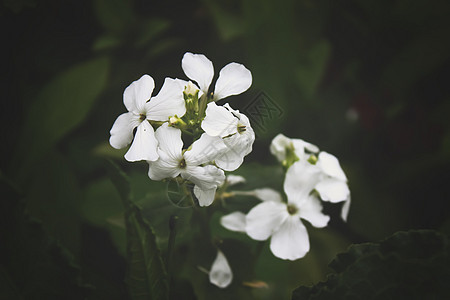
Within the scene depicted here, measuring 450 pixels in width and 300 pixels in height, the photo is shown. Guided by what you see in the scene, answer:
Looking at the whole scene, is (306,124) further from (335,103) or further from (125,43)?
(125,43)

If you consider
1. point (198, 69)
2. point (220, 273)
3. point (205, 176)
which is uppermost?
point (198, 69)

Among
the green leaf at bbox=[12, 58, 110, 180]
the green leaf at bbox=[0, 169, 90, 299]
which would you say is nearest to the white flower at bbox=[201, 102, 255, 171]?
the green leaf at bbox=[0, 169, 90, 299]

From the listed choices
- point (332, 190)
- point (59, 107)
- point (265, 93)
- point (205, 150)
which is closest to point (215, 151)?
point (205, 150)

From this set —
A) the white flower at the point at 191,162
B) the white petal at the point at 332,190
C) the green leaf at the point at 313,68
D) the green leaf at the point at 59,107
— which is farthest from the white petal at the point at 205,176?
the green leaf at the point at 313,68

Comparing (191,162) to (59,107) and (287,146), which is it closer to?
(287,146)

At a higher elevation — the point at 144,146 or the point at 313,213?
the point at 144,146

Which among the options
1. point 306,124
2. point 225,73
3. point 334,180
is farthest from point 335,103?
point 225,73
